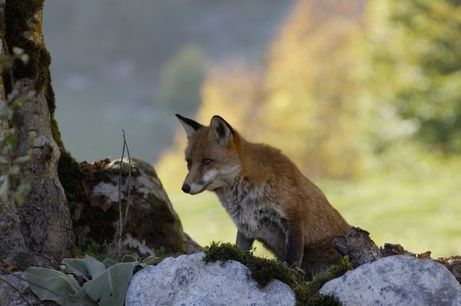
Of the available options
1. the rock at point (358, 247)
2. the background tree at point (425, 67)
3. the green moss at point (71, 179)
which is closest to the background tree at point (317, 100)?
the background tree at point (425, 67)

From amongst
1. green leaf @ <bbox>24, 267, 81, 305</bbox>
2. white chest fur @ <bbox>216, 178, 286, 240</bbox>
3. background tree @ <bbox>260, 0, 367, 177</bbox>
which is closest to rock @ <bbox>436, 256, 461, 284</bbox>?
white chest fur @ <bbox>216, 178, 286, 240</bbox>

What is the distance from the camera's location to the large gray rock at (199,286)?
6.25 meters

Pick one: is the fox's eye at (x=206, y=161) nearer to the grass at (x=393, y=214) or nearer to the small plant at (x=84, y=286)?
the small plant at (x=84, y=286)

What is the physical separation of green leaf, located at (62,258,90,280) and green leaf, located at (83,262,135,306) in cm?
30

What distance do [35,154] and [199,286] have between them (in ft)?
7.64

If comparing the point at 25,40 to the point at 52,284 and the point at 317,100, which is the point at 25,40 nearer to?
the point at 52,284

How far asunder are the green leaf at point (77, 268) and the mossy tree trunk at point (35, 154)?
450mm

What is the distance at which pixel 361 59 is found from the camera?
40.4 metres

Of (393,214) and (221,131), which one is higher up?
(393,214)

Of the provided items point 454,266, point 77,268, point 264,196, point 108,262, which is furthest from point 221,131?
point 454,266

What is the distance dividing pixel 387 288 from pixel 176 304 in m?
1.51

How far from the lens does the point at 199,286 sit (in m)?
6.33

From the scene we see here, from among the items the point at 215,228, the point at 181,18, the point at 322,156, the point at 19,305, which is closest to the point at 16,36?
the point at 19,305

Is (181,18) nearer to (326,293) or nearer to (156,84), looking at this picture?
(156,84)
